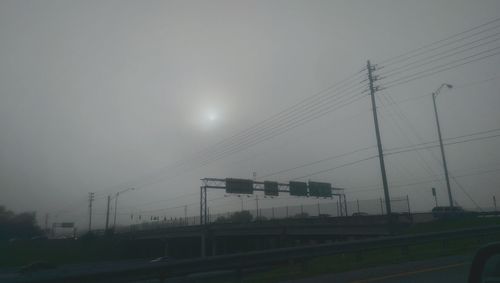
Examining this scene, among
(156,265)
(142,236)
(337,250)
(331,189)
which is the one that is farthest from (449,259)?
(142,236)

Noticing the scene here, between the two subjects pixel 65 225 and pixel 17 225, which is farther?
pixel 65 225

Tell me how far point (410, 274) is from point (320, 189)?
4698 centimetres

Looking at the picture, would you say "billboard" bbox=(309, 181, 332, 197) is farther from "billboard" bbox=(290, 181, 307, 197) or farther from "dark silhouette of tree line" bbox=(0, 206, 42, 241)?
"dark silhouette of tree line" bbox=(0, 206, 42, 241)

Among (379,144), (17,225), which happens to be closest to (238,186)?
(379,144)

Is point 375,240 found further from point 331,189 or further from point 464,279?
point 331,189

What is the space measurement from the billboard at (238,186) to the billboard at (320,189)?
9.62 metres

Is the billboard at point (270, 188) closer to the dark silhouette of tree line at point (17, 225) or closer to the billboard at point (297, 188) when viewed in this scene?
the billboard at point (297, 188)

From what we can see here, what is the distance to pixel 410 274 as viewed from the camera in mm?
11039

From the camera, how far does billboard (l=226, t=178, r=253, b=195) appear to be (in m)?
53.2

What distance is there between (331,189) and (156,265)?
52.2m

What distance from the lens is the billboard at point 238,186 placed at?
53.2 metres

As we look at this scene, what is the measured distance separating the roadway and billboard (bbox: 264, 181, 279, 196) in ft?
136

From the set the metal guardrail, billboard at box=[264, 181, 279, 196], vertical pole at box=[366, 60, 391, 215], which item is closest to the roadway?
the metal guardrail

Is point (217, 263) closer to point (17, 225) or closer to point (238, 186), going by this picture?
point (238, 186)
